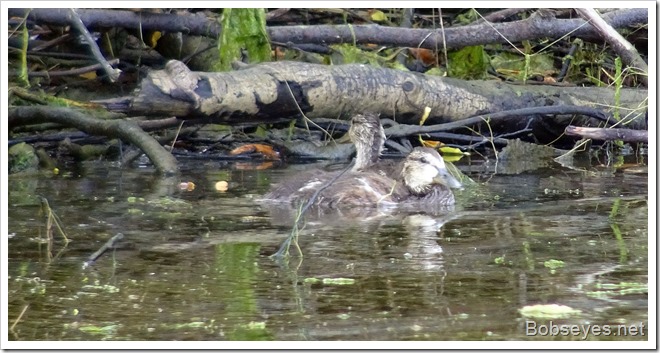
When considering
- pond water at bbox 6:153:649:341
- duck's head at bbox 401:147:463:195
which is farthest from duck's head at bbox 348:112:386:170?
pond water at bbox 6:153:649:341

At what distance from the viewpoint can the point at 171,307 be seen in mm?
5141

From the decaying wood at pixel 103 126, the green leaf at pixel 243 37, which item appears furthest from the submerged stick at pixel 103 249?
the green leaf at pixel 243 37

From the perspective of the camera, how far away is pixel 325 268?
594 centimetres

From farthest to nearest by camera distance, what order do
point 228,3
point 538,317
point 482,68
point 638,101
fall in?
point 482,68, point 638,101, point 228,3, point 538,317

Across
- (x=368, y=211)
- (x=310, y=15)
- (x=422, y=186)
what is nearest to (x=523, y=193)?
(x=422, y=186)

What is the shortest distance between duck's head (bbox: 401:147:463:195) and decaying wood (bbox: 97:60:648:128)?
1.20 metres

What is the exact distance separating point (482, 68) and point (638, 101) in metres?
1.60

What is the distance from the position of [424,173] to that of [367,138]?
0.62m

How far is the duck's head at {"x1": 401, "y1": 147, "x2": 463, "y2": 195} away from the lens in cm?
891

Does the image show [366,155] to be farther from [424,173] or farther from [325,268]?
[325,268]

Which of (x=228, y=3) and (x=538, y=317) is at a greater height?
(x=228, y=3)

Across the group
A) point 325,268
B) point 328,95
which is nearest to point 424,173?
point 328,95

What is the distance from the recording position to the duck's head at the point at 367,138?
9.30 m

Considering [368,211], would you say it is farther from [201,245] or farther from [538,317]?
[538,317]
